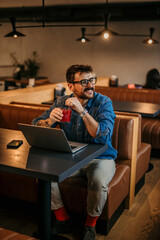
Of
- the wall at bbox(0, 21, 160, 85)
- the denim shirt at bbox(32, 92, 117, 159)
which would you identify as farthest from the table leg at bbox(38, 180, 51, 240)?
the wall at bbox(0, 21, 160, 85)

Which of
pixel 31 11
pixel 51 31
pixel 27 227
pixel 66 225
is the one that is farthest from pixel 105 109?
pixel 51 31

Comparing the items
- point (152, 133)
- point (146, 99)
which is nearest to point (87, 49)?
point (146, 99)

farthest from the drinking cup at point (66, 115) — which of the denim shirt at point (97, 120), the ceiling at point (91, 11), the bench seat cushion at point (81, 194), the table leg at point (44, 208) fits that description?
the ceiling at point (91, 11)

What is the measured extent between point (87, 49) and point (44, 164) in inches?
352

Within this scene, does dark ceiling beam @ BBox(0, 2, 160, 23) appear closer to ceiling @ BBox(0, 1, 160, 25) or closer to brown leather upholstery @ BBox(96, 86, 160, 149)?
ceiling @ BBox(0, 1, 160, 25)

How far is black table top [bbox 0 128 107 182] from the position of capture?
1.68m

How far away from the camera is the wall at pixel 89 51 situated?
9.37 metres

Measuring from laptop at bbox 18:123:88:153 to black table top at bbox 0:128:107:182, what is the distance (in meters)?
0.03

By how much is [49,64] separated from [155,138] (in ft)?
24.3

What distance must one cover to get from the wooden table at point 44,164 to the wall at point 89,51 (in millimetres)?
7687

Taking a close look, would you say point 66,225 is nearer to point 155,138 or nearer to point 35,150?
point 35,150

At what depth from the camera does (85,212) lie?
252 centimetres

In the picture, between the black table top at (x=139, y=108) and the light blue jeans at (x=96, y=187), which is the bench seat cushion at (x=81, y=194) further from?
the black table top at (x=139, y=108)

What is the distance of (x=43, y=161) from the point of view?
1.86m
